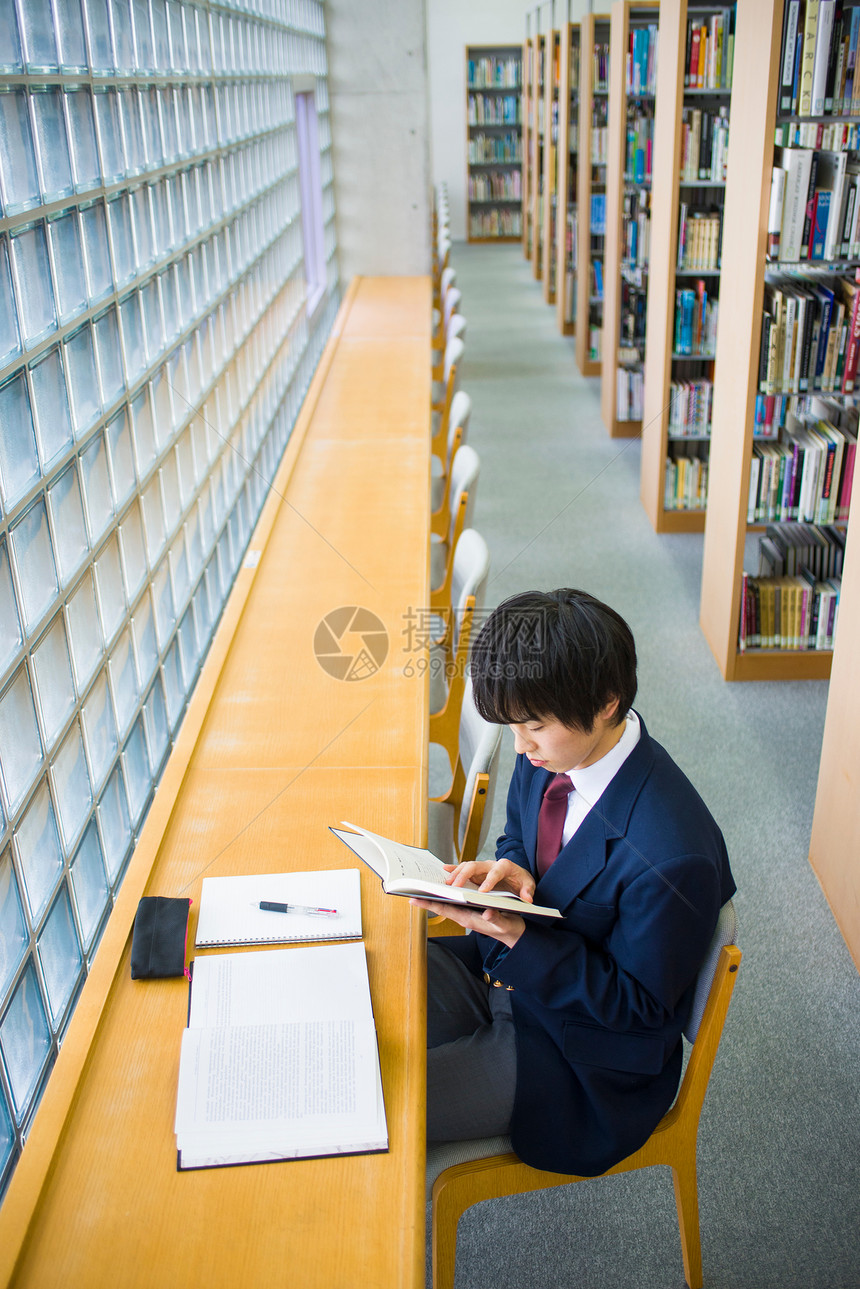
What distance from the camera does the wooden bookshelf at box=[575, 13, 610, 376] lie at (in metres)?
6.66

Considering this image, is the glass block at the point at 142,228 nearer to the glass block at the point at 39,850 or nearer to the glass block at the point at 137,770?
the glass block at the point at 137,770

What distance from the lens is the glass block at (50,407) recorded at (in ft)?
5.12

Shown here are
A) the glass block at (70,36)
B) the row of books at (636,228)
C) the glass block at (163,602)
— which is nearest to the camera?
the glass block at (70,36)

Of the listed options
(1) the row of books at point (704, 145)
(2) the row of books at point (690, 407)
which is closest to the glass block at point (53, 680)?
(2) the row of books at point (690, 407)

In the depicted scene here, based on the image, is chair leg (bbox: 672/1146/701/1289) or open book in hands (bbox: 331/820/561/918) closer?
open book in hands (bbox: 331/820/561/918)

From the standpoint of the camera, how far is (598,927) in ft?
4.79

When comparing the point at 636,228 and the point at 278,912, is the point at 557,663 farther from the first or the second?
the point at 636,228

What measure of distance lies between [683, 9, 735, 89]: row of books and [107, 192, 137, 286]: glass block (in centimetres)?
315

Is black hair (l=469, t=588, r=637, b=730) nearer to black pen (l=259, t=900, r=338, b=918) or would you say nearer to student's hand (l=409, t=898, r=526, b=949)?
student's hand (l=409, t=898, r=526, b=949)

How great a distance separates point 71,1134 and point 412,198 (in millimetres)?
6368

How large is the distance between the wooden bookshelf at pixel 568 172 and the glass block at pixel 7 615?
23.1ft

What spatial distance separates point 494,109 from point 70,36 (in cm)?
1293

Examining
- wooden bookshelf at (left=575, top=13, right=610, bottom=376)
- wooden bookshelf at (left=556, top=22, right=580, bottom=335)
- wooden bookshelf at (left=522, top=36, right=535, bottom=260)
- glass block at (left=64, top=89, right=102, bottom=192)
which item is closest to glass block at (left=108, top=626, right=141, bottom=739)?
glass block at (left=64, top=89, right=102, bottom=192)

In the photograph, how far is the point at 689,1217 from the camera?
5.41 feet
